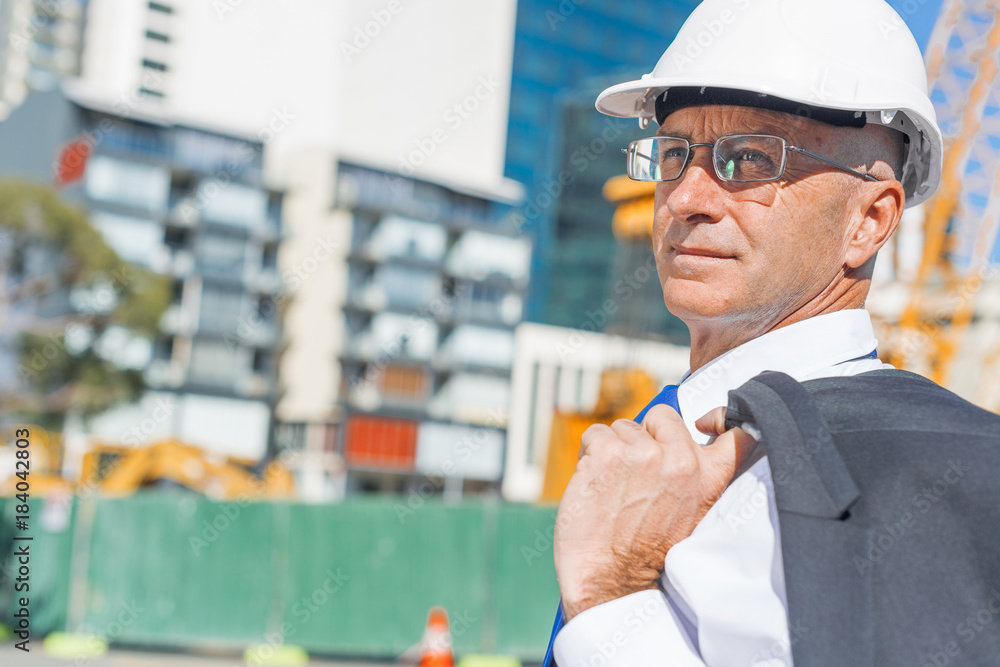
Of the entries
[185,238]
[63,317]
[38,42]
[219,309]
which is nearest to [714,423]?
[63,317]

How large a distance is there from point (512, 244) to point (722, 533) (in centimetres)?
5541

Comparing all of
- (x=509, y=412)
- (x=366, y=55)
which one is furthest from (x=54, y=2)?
Answer: (x=509, y=412)

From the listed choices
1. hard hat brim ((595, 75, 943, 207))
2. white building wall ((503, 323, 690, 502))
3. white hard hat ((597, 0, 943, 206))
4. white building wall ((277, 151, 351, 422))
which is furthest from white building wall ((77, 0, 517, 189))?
white hard hat ((597, 0, 943, 206))

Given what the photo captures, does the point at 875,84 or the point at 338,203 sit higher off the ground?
the point at 338,203

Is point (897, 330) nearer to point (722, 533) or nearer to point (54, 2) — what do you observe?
point (722, 533)

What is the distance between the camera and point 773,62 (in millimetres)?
1361

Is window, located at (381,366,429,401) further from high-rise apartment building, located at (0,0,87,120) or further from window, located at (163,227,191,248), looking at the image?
high-rise apartment building, located at (0,0,87,120)

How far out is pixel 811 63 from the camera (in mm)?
1356

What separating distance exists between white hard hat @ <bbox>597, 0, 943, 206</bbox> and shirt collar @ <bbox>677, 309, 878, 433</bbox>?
0.93 ft

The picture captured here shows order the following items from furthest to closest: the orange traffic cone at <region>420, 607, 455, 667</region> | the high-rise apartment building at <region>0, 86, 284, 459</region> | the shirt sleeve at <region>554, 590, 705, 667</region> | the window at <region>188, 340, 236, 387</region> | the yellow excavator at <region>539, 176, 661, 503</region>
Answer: the window at <region>188, 340, 236, 387</region> → the high-rise apartment building at <region>0, 86, 284, 459</region> → the yellow excavator at <region>539, 176, 661, 503</region> → the orange traffic cone at <region>420, 607, 455, 667</region> → the shirt sleeve at <region>554, 590, 705, 667</region>

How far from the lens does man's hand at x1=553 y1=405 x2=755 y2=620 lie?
3.81ft

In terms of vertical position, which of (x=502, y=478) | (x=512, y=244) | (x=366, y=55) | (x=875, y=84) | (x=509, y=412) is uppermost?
(x=366, y=55)

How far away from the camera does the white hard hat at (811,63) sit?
1.35 meters

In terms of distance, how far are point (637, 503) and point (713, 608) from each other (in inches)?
7.2
